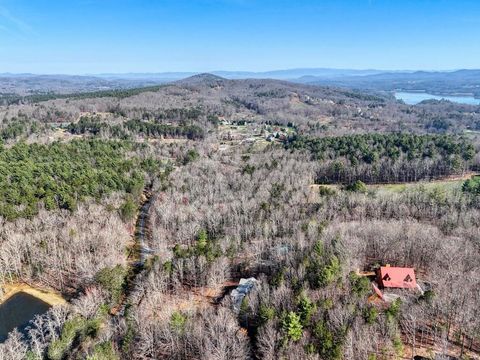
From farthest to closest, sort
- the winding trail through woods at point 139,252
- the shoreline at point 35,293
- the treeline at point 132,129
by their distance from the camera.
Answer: the treeline at point 132,129
the shoreline at point 35,293
the winding trail through woods at point 139,252

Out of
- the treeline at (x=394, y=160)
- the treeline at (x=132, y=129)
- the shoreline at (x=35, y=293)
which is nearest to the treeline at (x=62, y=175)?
the shoreline at (x=35, y=293)

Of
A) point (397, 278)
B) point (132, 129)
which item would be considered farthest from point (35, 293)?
point (132, 129)

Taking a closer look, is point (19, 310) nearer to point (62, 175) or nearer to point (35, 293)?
point (35, 293)

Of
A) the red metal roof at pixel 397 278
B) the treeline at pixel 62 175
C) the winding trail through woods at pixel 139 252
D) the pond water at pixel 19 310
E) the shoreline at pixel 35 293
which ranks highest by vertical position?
the treeline at pixel 62 175

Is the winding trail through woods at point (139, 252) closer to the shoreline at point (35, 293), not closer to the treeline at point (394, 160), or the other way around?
the shoreline at point (35, 293)

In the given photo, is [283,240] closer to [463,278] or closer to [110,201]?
[463,278]

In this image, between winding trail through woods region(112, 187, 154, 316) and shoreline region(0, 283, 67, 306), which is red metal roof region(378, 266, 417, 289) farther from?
shoreline region(0, 283, 67, 306)

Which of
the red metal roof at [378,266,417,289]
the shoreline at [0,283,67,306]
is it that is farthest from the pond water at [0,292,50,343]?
the red metal roof at [378,266,417,289]
